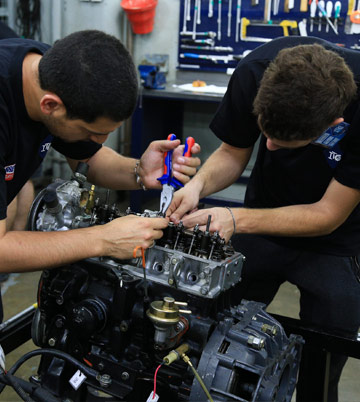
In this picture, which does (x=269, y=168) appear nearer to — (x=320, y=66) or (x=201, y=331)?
(x=320, y=66)

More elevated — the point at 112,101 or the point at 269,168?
the point at 112,101

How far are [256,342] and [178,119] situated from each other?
3.57 meters

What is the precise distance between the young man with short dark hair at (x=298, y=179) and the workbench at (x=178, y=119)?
1.65 m

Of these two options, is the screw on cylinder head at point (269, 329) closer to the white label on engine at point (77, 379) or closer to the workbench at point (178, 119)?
the white label on engine at point (77, 379)

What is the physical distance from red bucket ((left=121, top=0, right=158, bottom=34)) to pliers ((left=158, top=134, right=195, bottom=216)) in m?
2.79

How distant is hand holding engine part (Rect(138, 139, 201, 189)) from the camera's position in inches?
63.5

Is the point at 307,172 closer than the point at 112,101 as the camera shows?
No

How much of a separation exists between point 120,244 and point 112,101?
1.23 ft

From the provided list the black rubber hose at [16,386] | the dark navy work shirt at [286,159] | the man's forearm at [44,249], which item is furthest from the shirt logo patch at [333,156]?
the black rubber hose at [16,386]

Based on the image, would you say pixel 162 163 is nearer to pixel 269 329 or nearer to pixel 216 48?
pixel 269 329

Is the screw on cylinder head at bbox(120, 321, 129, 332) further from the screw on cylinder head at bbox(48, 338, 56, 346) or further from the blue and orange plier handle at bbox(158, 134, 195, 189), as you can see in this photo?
the blue and orange plier handle at bbox(158, 134, 195, 189)

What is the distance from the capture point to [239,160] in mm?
1965

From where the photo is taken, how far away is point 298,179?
1822mm

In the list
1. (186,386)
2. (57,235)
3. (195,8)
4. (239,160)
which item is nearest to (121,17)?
(195,8)
